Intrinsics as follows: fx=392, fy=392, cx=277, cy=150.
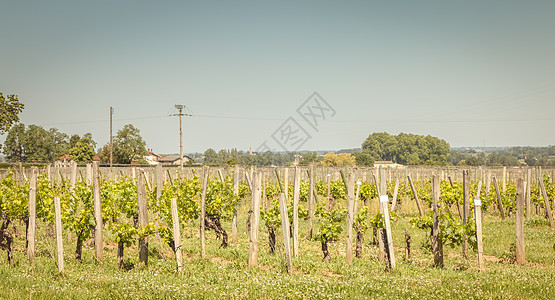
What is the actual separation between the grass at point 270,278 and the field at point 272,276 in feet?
0.06

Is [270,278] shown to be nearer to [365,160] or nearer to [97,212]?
[97,212]

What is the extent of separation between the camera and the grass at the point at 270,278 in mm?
6496

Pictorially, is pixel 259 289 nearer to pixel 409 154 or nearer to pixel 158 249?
pixel 158 249

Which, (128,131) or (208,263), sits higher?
(128,131)

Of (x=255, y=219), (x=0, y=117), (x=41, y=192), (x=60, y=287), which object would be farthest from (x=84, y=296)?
(x=0, y=117)

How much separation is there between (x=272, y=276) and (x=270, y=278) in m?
0.35

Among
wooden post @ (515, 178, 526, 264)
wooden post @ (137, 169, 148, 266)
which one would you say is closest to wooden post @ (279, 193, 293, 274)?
wooden post @ (137, 169, 148, 266)

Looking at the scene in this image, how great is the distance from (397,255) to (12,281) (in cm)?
892

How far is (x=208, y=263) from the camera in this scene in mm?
9375

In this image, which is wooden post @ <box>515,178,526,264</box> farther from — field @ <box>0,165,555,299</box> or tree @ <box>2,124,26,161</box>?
tree @ <box>2,124,26,161</box>

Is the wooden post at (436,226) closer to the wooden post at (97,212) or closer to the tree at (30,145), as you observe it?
the wooden post at (97,212)

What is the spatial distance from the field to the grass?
2 centimetres

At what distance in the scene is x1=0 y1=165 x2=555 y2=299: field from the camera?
21.4 ft

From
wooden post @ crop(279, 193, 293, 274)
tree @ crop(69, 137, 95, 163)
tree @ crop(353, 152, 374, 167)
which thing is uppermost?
tree @ crop(69, 137, 95, 163)
